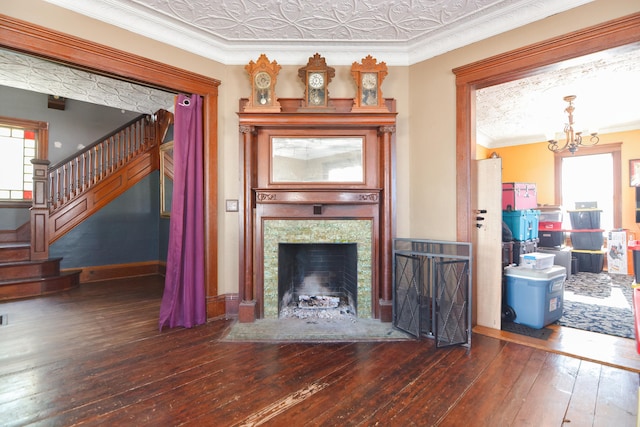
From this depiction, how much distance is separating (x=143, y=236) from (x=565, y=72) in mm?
7063

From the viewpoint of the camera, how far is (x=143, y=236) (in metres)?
5.40

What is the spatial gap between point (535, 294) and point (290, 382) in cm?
253

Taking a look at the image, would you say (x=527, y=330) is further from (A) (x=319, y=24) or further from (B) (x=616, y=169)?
(B) (x=616, y=169)

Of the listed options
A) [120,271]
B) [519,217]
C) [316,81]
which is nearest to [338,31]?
[316,81]

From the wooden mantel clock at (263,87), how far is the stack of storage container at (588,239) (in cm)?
620

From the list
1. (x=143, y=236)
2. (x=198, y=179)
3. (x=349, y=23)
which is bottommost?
(x=143, y=236)

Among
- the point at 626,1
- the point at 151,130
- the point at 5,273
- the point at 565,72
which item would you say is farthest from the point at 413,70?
the point at 5,273

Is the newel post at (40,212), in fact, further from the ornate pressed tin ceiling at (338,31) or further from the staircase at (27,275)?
the ornate pressed tin ceiling at (338,31)

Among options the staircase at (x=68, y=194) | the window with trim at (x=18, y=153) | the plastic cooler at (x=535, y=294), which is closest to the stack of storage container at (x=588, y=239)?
the plastic cooler at (x=535, y=294)

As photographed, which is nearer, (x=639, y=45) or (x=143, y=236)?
(x=639, y=45)

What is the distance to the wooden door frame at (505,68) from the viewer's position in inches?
81.2

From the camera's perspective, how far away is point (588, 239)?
17.7ft

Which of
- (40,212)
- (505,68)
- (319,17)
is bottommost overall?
(40,212)

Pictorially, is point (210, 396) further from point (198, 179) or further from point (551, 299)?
point (551, 299)
